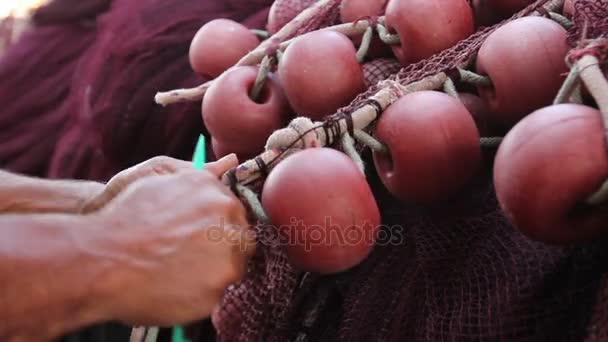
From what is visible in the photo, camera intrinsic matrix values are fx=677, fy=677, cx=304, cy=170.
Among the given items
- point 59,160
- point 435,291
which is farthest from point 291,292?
point 59,160

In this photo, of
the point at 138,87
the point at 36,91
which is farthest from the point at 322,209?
the point at 36,91

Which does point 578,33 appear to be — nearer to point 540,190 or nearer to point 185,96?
point 540,190

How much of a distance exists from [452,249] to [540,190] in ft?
0.36

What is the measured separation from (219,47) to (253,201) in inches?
9.9

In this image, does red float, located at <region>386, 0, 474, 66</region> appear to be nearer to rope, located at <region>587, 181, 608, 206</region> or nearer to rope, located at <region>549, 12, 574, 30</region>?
rope, located at <region>549, 12, 574, 30</region>

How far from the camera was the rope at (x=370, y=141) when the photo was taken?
402 millimetres

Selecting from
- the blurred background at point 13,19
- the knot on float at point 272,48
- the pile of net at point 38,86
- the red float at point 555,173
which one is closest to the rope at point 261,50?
the knot on float at point 272,48

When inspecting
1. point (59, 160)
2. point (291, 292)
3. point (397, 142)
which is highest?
point (397, 142)

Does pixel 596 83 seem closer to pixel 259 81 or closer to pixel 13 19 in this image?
→ pixel 259 81

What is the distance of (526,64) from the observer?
0.40 m

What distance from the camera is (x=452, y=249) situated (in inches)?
16.9

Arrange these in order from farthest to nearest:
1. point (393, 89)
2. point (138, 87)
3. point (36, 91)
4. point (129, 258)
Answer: point (36, 91) < point (138, 87) < point (393, 89) < point (129, 258)

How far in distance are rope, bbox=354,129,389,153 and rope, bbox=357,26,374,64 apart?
10 centimetres

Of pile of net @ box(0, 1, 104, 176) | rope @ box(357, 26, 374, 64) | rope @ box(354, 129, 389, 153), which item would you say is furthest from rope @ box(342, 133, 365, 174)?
pile of net @ box(0, 1, 104, 176)
